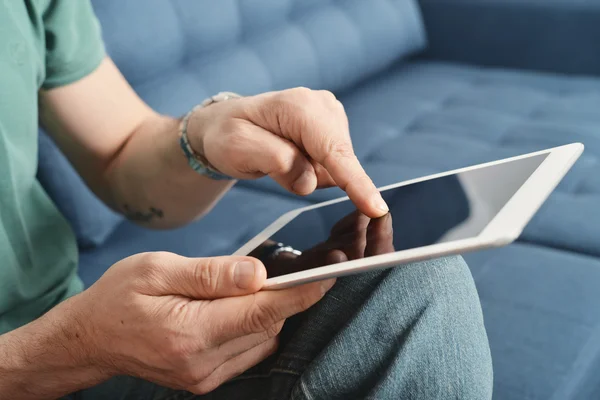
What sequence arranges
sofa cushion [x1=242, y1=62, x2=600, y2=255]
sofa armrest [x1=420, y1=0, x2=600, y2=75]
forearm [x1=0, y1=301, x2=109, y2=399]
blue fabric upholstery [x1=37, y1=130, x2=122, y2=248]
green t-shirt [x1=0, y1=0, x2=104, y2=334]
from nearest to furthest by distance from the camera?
forearm [x1=0, y1=301, x2=109, y2=399] → green t-shirt [x1=0, y1=0, x2=104, y2=334] → blue fabric upholstery [x1=37, y1=130, x2=122, y2=248] → sofa cushion [x1=242, y1=62, x2=600, y2=255] → sofa armrest [x1=420, y1=0, x2=600, y2=75]

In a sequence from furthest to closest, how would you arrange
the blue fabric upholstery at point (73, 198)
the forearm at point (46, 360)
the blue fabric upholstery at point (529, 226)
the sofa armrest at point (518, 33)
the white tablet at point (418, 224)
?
the sofa armrest at point (518, 33)
the blue fabric upholstery at point (73, 198)
the blue fabric upholstery at point (529, 226)
the forearm at point (46, 360)
the white tablet at point (418, 224)

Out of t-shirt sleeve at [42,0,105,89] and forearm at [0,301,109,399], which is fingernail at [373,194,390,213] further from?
t-shirt sleeve at [42,0,105,89]

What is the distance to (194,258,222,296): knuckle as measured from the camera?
54 cm

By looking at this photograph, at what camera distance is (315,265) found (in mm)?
555

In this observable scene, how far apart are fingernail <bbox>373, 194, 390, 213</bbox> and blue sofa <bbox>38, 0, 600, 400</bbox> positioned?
12.6 inches

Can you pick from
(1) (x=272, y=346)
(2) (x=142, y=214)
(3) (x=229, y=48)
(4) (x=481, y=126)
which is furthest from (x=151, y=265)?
(4) (x=481, y=126)

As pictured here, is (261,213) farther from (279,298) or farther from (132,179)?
(279,298)

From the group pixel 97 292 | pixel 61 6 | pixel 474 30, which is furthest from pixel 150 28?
pixel 474 30

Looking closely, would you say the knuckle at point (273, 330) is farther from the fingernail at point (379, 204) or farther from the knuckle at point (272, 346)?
the fingernail at point (379, 204)

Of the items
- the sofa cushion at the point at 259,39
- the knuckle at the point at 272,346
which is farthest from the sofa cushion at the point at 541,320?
the sofa cushion at the point at 259,39

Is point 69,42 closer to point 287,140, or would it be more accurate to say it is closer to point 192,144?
point 192,144

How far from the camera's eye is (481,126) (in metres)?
1.45

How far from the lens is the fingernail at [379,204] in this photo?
61 cm

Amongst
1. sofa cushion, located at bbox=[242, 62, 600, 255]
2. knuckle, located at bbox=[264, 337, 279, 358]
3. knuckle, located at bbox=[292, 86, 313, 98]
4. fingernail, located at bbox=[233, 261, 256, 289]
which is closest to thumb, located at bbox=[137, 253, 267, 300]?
fingernail, located at bbox=[233, 261, 256, 289]
